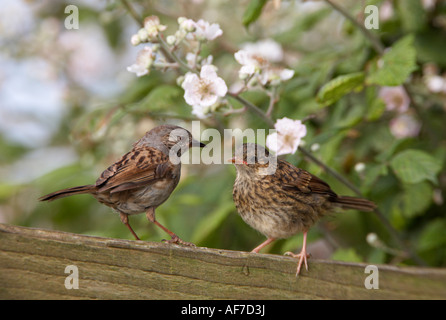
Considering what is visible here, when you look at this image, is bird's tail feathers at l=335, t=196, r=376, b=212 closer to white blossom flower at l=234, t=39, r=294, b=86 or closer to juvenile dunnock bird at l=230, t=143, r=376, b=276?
juvenile dunnock bird at l=230, t=143, r=376, b=276

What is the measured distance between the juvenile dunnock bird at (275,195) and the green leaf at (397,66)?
24.4 inches

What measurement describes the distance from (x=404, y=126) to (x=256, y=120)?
1.29 meters

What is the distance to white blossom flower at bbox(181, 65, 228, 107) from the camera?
218 cm

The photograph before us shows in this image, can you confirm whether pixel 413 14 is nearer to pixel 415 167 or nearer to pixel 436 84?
pixel 436 84

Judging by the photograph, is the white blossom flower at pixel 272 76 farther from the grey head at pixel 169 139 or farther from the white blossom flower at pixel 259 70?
the grey head at pixel 169 139

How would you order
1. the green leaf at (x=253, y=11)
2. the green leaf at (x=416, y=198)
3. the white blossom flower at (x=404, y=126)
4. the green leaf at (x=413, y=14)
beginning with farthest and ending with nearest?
the white blossom flower at (x=404, y=126) < the green leaf at (x=413, y=14) < the green leaf at (x=416, y=198) < the green leaf at (x=253, y=11)

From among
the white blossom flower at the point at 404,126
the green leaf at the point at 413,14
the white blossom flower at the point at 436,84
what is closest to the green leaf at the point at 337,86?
the green leaf at the point at 413,14

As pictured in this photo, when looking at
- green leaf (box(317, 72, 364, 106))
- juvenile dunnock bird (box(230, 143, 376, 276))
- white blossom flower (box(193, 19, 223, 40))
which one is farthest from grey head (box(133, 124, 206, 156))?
green leaf (box(317, 72, 364, 106))

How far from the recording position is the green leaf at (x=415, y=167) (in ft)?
9.15

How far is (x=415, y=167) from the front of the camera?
9.41ft

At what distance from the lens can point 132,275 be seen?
1.99 meters

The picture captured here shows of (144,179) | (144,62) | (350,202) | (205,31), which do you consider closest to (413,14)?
(350,202)
